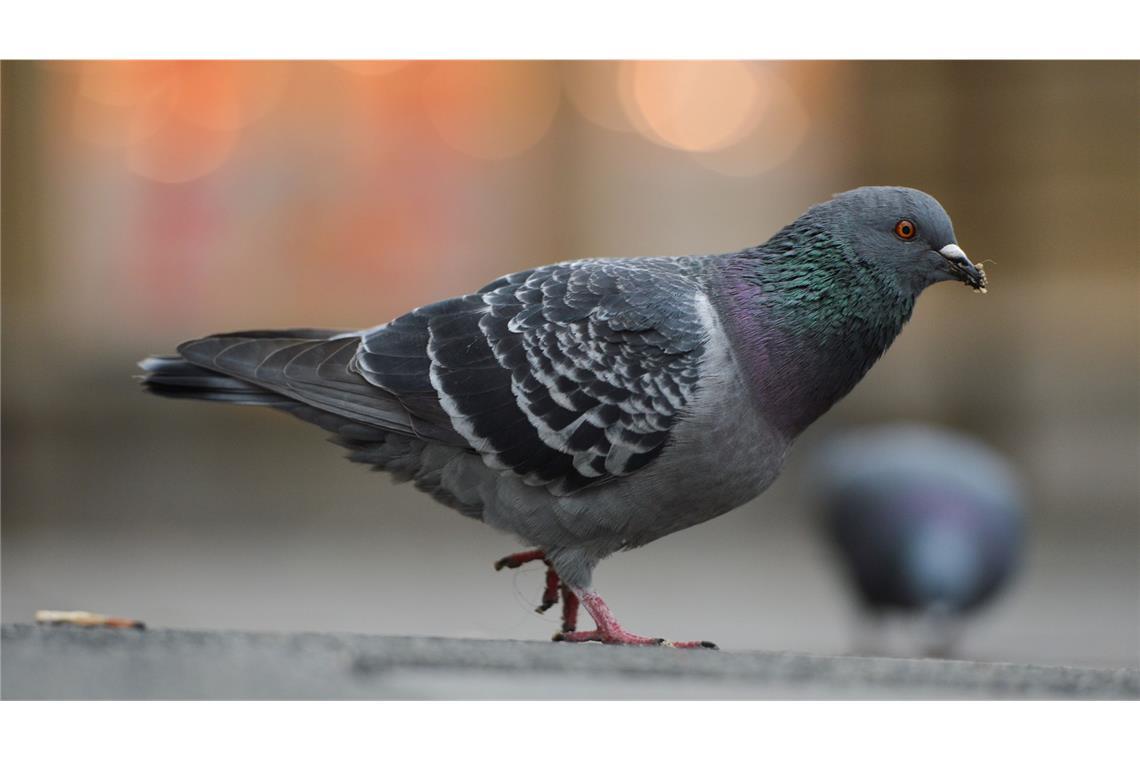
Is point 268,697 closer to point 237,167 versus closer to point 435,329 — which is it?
point 435,329

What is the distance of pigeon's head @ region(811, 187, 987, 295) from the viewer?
3842 millimetres

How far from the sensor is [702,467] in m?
3.74

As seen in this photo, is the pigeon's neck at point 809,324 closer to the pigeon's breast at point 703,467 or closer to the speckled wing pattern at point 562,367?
the pigeon's breast at point 703,467

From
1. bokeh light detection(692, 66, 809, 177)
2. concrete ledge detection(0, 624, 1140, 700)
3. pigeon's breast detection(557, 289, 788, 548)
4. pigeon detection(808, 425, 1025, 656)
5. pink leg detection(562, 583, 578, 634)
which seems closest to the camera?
concrete ledge detection(0, 624, 1140, 700)

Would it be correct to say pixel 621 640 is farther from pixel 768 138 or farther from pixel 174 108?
pixel 174 108

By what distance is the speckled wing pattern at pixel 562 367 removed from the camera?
3779mm

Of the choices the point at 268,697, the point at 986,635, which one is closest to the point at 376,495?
the point at 986,635

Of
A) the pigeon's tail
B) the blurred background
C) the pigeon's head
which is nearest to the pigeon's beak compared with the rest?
the pigeon's head

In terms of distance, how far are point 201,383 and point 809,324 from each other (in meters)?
1.93

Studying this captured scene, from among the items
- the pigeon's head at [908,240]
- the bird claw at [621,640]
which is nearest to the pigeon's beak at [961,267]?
the pigeon's head at [908,240]

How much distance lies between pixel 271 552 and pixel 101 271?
2.79 meters

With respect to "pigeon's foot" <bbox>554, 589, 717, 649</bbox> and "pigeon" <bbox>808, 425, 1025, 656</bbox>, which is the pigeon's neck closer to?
"pigeon's foot" <bbox>554, 589, 717, 649</bbox>

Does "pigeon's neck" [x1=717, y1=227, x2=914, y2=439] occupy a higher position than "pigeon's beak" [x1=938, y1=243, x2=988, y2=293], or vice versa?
"pigeon's beak" [x1=938, y1=243, x2=988, y2=293]

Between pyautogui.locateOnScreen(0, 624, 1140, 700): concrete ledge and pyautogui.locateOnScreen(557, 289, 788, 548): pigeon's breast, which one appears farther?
pyautogui.locateOnScreen(557, 289, 788, 548): pigeon's breast
